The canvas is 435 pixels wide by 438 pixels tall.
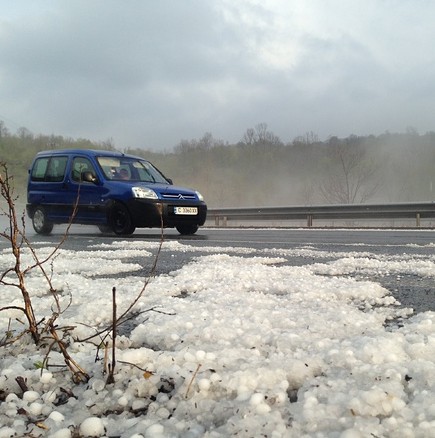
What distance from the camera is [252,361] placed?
4.08 ft

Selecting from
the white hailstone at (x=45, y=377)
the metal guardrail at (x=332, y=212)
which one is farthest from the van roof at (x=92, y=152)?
the white hailstone at (x=45, y=377)

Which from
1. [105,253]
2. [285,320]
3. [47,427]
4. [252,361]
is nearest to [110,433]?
[47,427]

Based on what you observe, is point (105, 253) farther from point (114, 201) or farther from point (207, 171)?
point (207, 171)

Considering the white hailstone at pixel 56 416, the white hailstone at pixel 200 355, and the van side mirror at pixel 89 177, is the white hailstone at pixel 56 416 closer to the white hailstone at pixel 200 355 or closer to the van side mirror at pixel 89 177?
the white hailstone at pixel 200 355

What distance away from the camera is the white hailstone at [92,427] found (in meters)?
0.94

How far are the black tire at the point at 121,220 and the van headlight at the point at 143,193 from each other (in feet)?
1.11

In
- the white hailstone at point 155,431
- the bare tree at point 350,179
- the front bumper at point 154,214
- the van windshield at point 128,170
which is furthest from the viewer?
the bare tree at point 350,179

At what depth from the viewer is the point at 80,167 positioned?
8359mm

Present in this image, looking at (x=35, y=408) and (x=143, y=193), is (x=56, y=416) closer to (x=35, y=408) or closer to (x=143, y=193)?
(x=35, y=408)

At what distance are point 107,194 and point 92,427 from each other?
7.18 metres

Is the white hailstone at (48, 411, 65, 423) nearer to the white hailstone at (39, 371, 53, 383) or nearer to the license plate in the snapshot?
the white hailstone at (39, 371, 53, 383)

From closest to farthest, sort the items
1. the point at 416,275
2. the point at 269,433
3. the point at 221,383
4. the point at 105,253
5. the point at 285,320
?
the point at 269,433, the point at 221,383, the point at 285,320, the point at 416,275, the point at 105,253

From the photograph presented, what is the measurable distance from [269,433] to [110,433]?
34 cm

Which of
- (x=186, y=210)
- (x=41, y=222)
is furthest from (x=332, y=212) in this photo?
(x=41, y=222)
